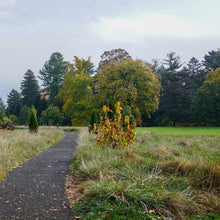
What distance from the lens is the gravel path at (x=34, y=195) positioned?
8.52 ft

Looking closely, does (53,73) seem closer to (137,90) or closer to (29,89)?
(29,89)

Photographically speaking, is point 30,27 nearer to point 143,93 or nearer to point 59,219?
point 59,219

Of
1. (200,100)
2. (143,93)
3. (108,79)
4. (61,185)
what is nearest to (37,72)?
(108,79)

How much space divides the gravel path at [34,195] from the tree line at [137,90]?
10.8 m

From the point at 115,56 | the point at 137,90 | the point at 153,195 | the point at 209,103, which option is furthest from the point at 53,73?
the point at 153,195

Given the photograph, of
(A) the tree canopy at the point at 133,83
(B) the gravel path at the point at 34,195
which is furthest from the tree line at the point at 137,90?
(B) the gravel path at the point at 34,195

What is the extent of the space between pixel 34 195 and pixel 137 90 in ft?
68.9

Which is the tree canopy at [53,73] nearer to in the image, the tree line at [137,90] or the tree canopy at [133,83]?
the tree line at [137,90]

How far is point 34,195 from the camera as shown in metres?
3.23

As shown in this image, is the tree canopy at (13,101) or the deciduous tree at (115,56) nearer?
the deciduous tree at (115,56)

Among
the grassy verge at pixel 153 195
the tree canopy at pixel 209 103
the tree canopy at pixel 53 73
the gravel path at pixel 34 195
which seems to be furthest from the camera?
the tree canopy at pixel 53 73

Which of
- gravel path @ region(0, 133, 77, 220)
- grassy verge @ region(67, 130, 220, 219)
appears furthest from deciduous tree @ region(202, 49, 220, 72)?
gravel path @ region(0, 133, 77, 220)

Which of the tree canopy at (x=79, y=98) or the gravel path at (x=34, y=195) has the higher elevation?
the tree canopy at (x=79, y=98)

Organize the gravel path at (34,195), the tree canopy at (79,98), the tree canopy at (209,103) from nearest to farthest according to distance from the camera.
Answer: the gravel path at (34,195), the tree canopy at (209,103), the tree canopy at (79,98)
